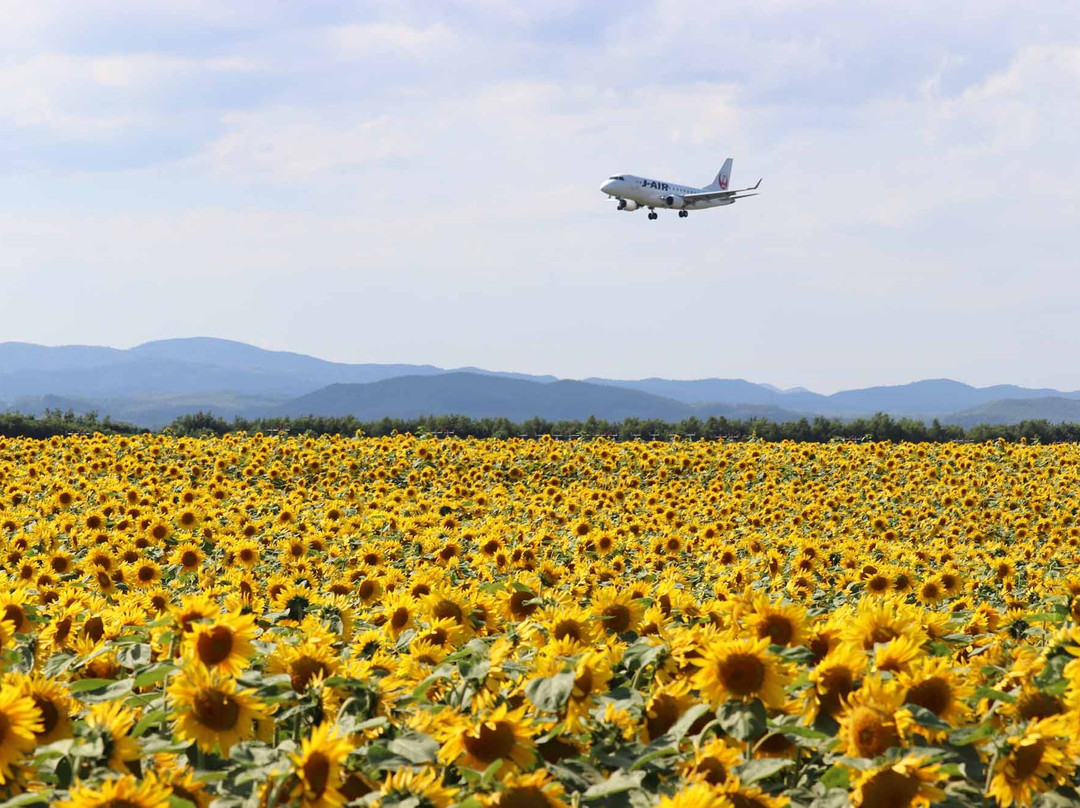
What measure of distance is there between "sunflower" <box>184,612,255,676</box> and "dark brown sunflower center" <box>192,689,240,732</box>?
349mm

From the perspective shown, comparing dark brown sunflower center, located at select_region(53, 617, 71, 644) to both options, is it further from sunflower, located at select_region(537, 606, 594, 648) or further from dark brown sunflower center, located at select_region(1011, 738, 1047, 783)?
dark brown sunflower center, located at select_region(1011, 738, 1047, 783)

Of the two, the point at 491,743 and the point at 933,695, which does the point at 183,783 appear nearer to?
the point at 491,743

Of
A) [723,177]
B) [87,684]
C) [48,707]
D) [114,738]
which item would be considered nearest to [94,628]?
[87,684]

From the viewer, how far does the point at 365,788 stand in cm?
312

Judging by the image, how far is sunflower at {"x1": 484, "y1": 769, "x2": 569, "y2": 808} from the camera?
9.38 feet

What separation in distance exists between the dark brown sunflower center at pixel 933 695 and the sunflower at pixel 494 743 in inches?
51.4

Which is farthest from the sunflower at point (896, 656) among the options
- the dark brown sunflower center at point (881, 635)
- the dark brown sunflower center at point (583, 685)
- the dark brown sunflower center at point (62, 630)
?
the dark brown sunflower center at point (62, 630)

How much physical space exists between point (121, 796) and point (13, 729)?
0.65 meters

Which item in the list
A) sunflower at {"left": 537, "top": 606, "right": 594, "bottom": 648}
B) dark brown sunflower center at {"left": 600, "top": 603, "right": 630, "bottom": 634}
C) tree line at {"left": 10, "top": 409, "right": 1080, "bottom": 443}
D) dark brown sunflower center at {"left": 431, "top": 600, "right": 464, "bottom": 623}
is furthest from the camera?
tree line at {"left": 10, "top": 409, "right": 1080, "bottom": 443}

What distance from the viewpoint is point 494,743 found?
3270mm

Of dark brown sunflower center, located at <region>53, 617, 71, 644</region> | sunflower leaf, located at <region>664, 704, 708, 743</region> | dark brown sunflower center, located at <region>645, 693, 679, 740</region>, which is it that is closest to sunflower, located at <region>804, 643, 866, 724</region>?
sunflower leaf, located at <region>664, 704, 708, 743</region>

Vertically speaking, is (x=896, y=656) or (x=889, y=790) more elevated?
(x=896, y=656)

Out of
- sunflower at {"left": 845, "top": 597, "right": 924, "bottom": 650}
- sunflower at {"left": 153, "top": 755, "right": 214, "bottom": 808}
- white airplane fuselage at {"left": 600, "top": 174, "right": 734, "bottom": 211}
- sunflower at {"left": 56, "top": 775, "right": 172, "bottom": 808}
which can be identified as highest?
white airplane fuselage at {"left": 600, "top": 174, "right": 734, "bottom": 211}

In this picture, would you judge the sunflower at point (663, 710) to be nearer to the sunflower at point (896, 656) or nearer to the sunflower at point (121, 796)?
the sunflower at point (896, 656)
